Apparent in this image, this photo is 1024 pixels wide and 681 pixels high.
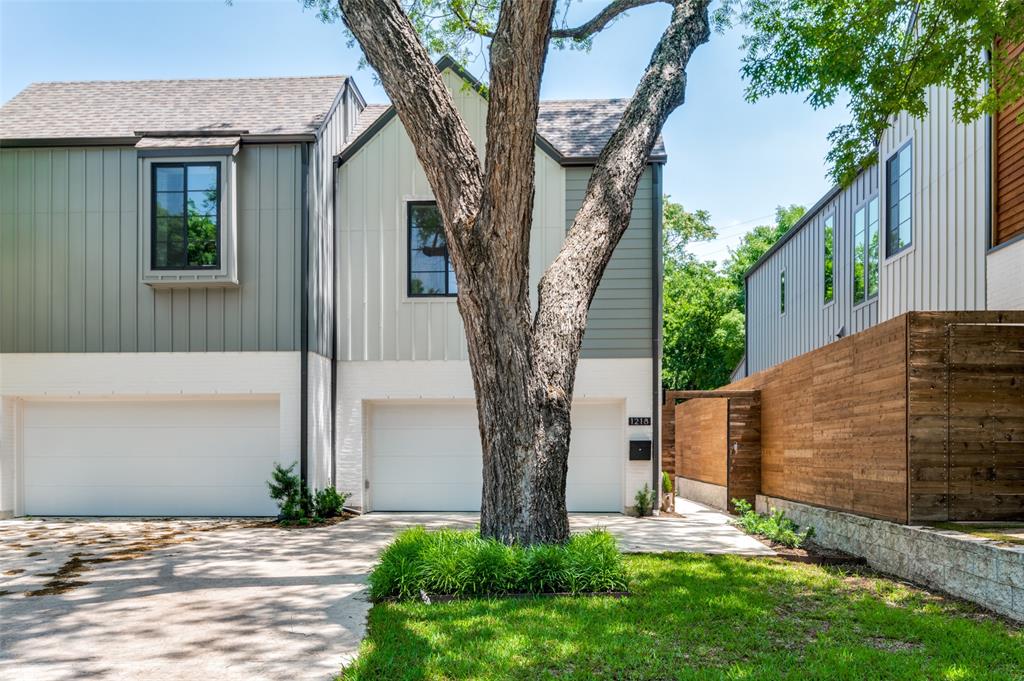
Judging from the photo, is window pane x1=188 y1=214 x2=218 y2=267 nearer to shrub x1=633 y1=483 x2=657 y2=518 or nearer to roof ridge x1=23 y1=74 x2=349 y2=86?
roof ridge x1=23 y1=74 x2=349 y2=86

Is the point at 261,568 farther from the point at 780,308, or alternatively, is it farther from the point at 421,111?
the point at 780,308

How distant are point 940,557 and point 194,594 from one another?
612 centimetres

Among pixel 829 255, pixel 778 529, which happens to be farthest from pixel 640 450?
pixel 829 255

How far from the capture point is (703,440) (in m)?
16.8

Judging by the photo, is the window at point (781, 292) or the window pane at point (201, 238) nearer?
the window pane at point (201, 238)

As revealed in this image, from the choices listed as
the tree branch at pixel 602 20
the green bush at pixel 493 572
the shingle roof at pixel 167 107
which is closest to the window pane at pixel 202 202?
the shingle roof at pixel 167 107

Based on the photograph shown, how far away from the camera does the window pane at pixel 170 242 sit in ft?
40.4

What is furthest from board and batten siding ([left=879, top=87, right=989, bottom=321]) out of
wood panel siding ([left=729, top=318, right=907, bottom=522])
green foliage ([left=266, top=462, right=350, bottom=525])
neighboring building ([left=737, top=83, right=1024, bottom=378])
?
green foliage ([left=266, top=462, right=350, bottom=525])

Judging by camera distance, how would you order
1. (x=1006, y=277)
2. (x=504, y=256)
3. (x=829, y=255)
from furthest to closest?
(x=829, y=255) → (x=1006, y=277) → (x=504, y=256)

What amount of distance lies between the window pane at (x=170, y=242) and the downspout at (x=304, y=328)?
69.8 inches

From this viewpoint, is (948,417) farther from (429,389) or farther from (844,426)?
(429,389)

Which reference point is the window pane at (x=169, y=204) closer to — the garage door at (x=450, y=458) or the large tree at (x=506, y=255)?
the garage door at (x=450, y=458)

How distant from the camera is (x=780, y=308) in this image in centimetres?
1969

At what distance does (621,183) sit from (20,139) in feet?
33.1
